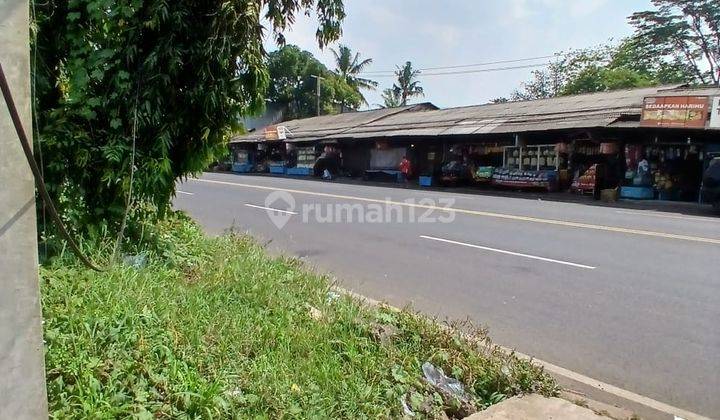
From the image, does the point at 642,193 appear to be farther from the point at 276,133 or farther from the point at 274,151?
the point at 274,151

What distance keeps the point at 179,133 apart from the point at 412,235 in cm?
588

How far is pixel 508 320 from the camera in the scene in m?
5.16

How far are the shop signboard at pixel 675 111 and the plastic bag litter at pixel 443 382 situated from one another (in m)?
16.2

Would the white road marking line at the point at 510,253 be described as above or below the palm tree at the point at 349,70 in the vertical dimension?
below

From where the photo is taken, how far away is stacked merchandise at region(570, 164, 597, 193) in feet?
61.7

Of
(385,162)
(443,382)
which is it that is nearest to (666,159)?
(385,162)

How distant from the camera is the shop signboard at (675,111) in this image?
51.8 feet

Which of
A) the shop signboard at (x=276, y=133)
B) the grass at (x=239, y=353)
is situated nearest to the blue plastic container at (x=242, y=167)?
the shop signboard at (x=276, y=133)

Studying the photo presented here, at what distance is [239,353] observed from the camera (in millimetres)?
3273

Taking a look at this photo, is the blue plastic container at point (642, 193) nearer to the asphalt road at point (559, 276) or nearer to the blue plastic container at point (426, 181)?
the asphalt road at point (559, 276)

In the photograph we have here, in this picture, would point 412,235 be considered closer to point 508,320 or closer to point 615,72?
point 508,320

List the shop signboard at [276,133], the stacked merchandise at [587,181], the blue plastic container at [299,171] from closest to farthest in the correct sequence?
the stacked merchandise at [587,181] → the blue plastic container at [299,171] → the shop signboard at [276,133]

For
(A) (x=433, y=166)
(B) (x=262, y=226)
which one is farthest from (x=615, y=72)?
(B) (x=262, y=226)

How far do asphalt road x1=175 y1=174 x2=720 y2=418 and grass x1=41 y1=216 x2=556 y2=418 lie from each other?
1019 millimetres
